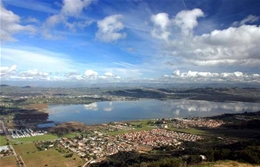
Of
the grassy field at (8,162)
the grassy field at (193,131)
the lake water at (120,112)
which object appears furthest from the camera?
the lake water at (120,112)

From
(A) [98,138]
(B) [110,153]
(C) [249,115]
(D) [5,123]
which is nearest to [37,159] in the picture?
(B) [110,153]

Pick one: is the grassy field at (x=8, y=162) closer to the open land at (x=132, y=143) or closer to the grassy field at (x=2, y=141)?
the open land at (x=132, y=143)

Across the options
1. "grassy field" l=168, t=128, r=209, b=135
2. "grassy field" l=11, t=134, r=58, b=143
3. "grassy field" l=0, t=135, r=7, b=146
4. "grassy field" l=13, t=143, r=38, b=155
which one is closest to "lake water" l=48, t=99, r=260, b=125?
"grassy field" l=11, t=134, r=58, b=143

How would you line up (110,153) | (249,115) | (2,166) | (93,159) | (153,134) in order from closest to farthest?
(2,166), (93,159), (110,153), (153,134), (249,115)

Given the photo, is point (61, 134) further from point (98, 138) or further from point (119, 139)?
point (119, 139)

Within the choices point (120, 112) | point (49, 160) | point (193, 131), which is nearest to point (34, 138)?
point (49, 160)

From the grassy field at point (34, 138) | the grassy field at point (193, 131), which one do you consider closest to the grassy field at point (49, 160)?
the grassy field at point (34, 138)
